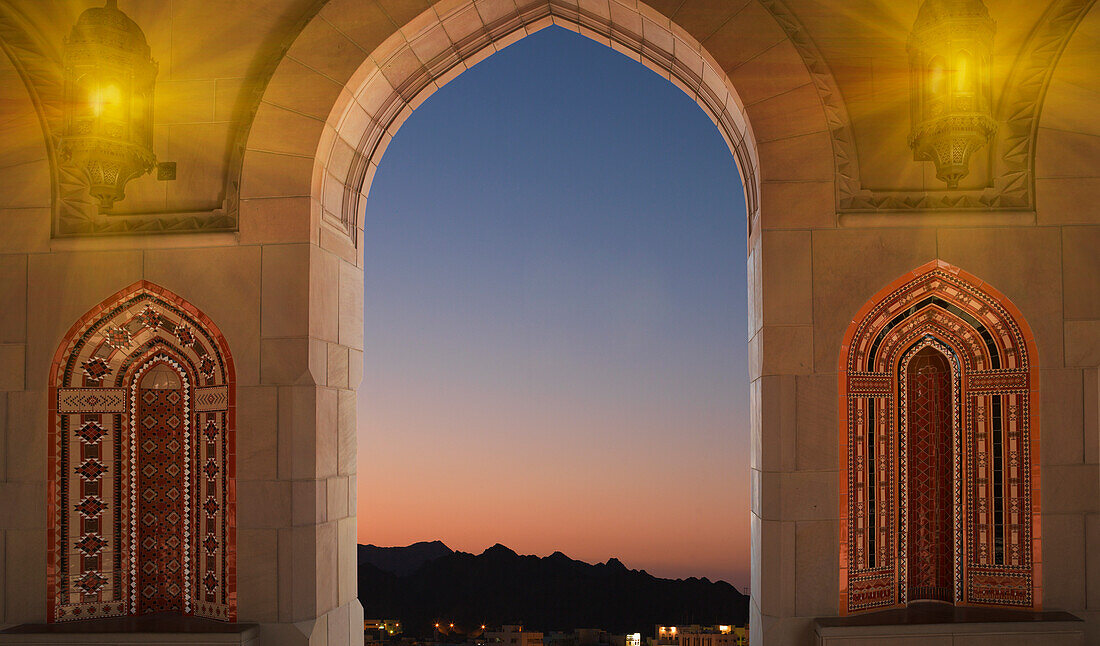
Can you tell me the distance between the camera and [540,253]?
10.3 meters

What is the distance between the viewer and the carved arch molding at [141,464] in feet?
17.7

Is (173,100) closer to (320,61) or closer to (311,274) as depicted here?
(320,61)

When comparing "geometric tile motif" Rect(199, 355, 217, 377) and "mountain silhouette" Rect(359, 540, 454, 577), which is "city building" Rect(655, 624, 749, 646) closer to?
"mountain silhouette" Rect(359, 540, 454, 577)

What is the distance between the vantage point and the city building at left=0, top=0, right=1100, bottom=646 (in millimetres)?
5121

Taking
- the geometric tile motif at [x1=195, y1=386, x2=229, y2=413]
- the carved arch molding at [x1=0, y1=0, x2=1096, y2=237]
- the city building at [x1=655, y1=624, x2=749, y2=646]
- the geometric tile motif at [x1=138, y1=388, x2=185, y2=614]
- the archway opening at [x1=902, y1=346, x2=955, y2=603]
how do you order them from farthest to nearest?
the city building at [x1=655, y1=624, x2=749, y2=646] < the geometric tile motif at [x1=138, y1=388, x2=185, y2=614] < the archway opening at [x1=902, y1=346, x2=955, y2=603] < the geometric tile motif at [x1=195, y1=386, x2=229, y2=413] < the carved arch molding at [x1=0, y1=0, x2=1096, y2=237]

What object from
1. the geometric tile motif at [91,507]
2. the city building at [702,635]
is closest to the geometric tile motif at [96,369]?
the geometric tile motif at [91,507]

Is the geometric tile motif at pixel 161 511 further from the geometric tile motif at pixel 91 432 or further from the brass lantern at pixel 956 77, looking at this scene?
the brass lantern at pixel 956 77

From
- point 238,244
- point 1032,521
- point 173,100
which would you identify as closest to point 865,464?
point 1032,521

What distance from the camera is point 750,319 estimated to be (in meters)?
5.68

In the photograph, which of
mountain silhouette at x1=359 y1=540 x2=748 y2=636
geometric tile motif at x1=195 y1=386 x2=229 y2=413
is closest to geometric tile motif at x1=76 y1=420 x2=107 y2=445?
geometric tile motif at x1=195 y1=386 x2=229 y2=413

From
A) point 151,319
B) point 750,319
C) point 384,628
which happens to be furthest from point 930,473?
point 384,628

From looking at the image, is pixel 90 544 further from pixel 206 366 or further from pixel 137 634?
pixel 206 366

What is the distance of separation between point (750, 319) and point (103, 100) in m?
4.04

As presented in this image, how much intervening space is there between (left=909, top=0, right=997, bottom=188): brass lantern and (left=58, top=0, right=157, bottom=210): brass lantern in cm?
430
